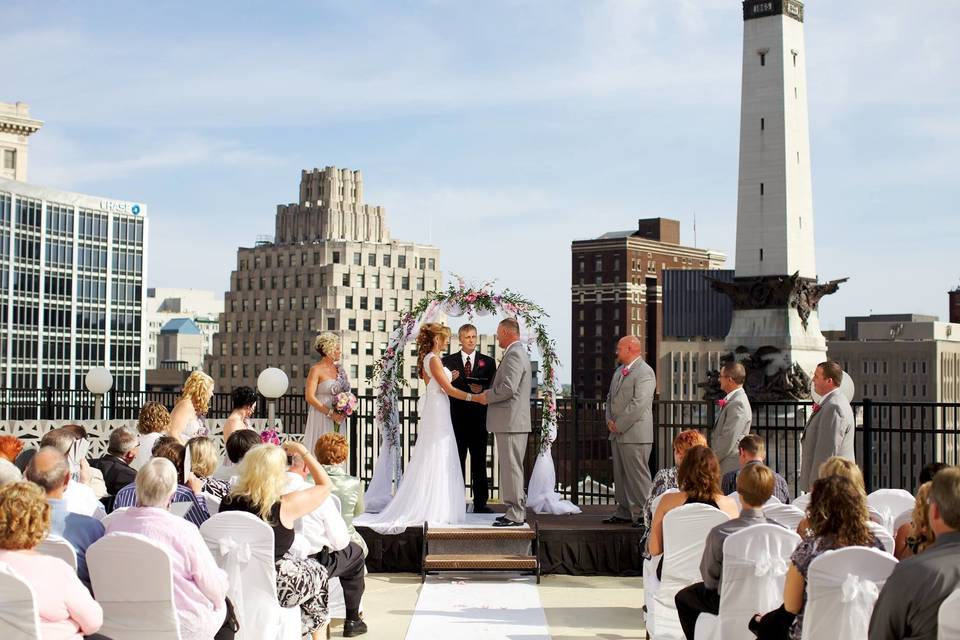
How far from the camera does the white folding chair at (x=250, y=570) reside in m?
6.68

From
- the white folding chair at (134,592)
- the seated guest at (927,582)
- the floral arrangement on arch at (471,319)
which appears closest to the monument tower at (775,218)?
the floral arrangement on arch at (471,319)

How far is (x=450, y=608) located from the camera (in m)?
Answer: 9.68

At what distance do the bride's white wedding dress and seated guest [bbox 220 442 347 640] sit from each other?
3907mm

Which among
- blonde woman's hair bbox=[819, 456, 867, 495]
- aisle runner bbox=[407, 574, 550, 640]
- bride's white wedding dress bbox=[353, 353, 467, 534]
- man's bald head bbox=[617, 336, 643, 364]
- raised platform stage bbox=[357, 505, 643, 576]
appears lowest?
aisle runner bbox=[407, 574, 550, 640]

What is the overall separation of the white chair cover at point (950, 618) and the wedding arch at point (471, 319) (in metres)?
8.47

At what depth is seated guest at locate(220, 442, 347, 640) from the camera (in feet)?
22.1

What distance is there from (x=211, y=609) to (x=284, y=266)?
129254 millimetres

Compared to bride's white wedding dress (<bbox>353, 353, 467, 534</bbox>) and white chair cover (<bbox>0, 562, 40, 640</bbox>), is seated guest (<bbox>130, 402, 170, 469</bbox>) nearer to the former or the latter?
bride's white wedding dress (<bbox>353, 353, 467, 534</bbox>)

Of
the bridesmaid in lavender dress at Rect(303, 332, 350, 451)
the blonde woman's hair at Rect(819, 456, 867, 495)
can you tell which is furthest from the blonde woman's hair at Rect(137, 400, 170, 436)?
the blonde woman's hair at Rect(819, 456, 867, 495)

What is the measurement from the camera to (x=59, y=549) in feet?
18.8

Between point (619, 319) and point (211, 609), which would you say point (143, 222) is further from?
point (211, 609)

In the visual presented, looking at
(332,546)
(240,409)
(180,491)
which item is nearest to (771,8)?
(240,409)

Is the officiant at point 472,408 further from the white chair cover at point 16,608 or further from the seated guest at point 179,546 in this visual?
the white chair cover at point 16,608

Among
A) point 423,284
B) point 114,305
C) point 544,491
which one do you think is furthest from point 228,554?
point 423,284
